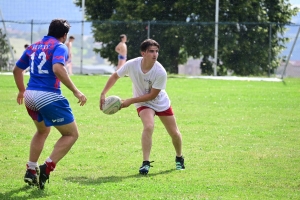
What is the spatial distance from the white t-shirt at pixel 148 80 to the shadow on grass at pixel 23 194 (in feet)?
6.95

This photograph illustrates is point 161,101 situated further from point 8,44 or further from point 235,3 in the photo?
point 235,3

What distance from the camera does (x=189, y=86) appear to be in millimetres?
24531

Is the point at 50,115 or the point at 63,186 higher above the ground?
the point at 50,115

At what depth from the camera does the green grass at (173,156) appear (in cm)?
735

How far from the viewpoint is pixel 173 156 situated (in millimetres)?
9859

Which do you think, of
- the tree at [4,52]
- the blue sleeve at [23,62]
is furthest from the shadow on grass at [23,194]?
the tree at [4,52]

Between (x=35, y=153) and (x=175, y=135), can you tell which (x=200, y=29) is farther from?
(x=35, y=153)

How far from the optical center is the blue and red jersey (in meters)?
7.05

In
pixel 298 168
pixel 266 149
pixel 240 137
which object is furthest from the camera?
pixel 240 137

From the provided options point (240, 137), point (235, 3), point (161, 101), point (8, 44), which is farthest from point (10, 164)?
point (235, 3)

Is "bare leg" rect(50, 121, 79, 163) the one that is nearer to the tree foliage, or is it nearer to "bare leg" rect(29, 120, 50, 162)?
"bare leg" rect(29, 120, 50, 162)

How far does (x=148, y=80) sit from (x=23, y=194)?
7.89ft

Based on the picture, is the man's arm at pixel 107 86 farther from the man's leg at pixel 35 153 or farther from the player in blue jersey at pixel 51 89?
the player in blue jersey at pixel 51 89

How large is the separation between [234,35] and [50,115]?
30481mm
